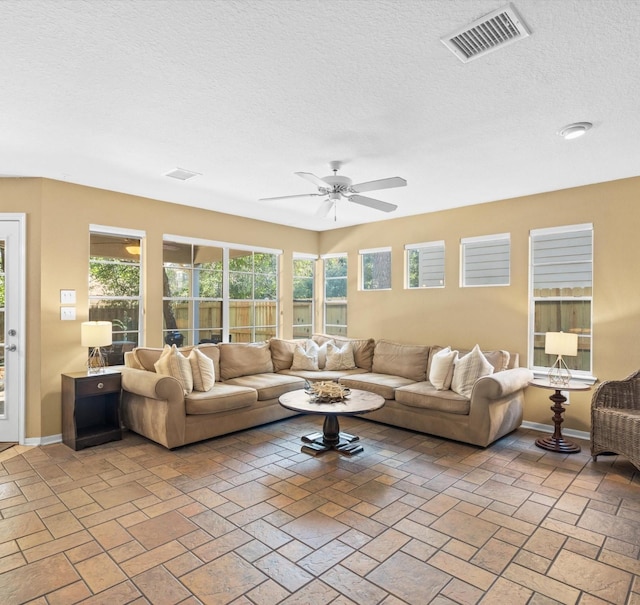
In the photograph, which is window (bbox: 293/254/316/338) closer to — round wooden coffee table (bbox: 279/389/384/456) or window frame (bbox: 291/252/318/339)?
window frame (bbox: 291/252/318/339)

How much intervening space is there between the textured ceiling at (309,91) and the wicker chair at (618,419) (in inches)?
81.5

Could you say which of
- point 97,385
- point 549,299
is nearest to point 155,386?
point 97,385

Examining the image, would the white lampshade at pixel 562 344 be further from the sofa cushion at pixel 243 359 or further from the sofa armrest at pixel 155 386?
the sofa armrest at pixel 155 386

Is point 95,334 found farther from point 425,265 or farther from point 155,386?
point 425,265

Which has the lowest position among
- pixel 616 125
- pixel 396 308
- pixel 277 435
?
pixel 277 435

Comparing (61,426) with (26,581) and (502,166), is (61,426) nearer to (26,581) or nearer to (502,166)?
(26,581)

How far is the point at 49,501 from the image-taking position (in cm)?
302

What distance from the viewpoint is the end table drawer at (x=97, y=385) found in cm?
413

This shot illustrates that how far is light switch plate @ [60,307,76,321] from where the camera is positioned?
436 centimetres

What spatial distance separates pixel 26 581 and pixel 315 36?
10.3 feet

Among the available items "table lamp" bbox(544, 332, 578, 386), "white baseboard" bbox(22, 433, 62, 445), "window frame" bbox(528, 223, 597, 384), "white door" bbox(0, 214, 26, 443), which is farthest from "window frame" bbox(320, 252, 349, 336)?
"white door" bbox(0, 214, 26, 443)

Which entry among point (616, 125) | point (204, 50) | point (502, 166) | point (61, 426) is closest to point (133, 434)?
point (61, 426)

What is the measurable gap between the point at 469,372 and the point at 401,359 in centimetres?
127

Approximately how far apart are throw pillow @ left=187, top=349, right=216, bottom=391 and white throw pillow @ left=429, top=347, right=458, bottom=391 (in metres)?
2.52
